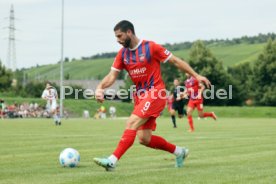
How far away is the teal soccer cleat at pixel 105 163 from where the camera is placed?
9321 mm

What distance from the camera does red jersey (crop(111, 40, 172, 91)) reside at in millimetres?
10047

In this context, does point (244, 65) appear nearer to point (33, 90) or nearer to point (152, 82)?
point (33, 90)

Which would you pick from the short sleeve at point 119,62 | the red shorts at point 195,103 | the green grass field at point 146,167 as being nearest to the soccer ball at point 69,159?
the green grass field at point 146,167

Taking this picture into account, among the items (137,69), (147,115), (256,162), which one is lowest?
(256,162)

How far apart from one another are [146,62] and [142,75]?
225 millimetres

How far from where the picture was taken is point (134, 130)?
988 cm

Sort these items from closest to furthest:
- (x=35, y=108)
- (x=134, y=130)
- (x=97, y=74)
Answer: (x=134, y=130) → (x=35, y=108) → (x=97, y=74)

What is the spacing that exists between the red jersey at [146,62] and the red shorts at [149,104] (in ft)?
0.44

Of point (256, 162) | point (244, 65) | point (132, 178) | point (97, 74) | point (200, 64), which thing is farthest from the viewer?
point (97, 74)

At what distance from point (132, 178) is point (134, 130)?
4.08 ft

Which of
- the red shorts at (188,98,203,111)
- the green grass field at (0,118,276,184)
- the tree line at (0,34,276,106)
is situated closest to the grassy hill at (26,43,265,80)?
the tree line at (0,34,276,106)

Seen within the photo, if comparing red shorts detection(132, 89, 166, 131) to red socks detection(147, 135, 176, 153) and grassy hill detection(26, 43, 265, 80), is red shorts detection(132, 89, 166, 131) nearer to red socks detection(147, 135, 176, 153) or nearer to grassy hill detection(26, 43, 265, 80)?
red socks detection(147, 135, 176, 153)

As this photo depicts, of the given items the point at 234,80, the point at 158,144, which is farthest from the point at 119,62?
the point at 234,80

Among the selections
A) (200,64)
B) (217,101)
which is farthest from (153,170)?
(200,64)
